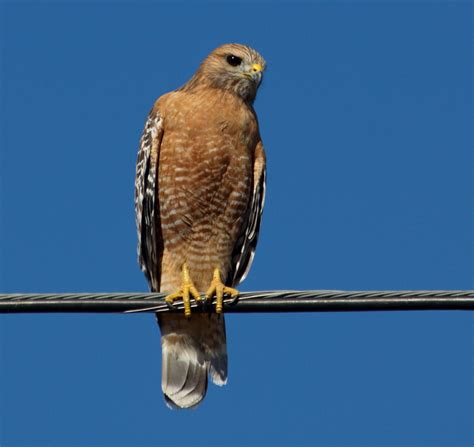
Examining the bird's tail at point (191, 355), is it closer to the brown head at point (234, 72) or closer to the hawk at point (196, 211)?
the hawk at point (196, 211)

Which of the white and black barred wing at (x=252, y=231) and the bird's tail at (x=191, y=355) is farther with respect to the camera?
the white and black barred wing at (x=252, y=231)

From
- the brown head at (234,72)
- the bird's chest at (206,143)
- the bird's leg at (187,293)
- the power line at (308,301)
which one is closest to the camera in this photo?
the power line at (308,301)

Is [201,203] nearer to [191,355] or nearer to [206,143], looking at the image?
[206,143]

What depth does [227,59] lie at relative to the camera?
8.67 meters

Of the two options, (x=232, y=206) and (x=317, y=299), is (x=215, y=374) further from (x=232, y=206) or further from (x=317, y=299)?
(x=317, y=299)

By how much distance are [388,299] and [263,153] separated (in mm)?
3255

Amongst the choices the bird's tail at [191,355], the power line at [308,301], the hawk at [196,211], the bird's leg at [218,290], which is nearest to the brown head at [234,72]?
the hawk at [196,211]

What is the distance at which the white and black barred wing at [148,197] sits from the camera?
817cm

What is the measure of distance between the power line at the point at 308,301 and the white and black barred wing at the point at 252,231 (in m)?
2.78

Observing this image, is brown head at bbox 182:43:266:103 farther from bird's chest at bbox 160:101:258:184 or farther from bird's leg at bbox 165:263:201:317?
bird's leg at bbox 165:263:201:317

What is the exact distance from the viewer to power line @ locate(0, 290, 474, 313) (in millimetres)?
5324

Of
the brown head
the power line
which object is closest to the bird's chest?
the brown head

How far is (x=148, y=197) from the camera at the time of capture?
817cm

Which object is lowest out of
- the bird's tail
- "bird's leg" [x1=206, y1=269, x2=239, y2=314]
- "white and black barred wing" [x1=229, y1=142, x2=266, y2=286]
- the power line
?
the power line
